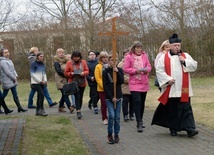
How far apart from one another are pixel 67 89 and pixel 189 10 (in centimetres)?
1851

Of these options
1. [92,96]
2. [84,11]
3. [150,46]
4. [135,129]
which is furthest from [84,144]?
A: [84,11]

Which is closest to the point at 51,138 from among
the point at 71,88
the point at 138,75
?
the point at 138,75

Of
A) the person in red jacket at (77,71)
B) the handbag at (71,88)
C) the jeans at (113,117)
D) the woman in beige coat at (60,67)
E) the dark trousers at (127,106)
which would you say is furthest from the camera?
the woman in beige coat at (60,67)

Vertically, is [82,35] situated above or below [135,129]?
above

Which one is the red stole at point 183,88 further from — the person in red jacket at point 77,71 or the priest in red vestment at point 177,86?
the person in red jacket at point 77,71

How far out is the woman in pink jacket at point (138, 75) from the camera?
975 centimetres

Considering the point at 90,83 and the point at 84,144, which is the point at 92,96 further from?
the point at 84,144

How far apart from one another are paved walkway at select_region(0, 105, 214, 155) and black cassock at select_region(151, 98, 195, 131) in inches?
8.8

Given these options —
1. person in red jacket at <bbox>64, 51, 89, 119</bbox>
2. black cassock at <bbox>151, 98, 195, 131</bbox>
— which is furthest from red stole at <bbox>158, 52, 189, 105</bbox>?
person in red jacket at <bbox>64, 51, 89, 119</bbox>

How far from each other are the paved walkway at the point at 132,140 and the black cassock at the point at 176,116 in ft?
0.73

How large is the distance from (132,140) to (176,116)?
98cm

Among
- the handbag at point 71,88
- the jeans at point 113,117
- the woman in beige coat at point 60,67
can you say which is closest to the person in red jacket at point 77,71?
the handbag at point 71,88

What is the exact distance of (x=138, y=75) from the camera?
9812 millimetres

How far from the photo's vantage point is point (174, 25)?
1120 inches
